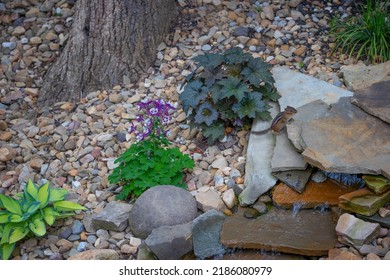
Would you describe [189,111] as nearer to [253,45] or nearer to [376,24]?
[253,45]

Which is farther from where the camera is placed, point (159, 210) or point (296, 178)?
point (296, 178)

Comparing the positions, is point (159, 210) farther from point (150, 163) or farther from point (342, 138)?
point (342, 138)

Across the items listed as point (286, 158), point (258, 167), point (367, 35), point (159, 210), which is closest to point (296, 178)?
point (286, 158)

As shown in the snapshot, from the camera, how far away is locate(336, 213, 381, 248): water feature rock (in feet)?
12.9

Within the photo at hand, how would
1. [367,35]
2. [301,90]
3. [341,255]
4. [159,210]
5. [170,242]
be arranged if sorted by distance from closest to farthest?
[341,255] < [170,242] < [159,210] < [301,90] < [367,35]

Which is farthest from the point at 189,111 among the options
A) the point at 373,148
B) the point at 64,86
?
the point at 373,148

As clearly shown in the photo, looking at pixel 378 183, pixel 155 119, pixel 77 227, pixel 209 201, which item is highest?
pixel 155 119

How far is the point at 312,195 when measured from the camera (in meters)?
4.31

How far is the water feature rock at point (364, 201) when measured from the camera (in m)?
4.04

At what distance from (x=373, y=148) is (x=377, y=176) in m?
0.22

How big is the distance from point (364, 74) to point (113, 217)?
2030 mm

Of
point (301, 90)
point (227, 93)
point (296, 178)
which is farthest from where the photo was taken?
point (301, 90)

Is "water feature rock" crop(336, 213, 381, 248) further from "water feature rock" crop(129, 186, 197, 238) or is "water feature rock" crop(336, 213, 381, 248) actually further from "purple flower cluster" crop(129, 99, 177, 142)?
"purple flower cluster" crop(129, 99, 177, 142)
